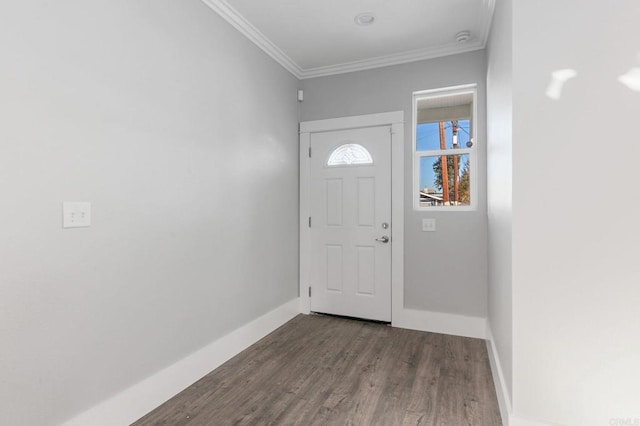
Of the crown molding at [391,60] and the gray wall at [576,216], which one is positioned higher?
the crown molding at [391,60]

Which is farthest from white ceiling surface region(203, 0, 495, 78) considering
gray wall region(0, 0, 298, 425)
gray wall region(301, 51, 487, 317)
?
gray wall region(0, 0, 298, 425)

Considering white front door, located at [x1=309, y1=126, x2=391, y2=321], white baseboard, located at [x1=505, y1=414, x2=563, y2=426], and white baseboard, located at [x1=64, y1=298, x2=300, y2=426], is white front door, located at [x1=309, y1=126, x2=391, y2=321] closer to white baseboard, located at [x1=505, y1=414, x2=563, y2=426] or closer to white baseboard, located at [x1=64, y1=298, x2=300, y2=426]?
white baseboard, located at [x1=64, y1=298, x2=300, y2=426]

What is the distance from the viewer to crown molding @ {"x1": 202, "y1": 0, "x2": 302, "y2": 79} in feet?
8.39

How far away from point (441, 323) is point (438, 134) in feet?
6.23

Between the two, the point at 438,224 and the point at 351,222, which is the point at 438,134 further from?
the point at 351,222

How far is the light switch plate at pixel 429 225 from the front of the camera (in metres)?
3.34

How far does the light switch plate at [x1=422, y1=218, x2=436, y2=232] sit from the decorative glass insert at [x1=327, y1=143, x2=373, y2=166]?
2.76ft

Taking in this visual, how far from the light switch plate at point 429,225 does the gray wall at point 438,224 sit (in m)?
0.04

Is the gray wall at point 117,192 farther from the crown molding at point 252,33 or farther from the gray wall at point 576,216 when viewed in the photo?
the gray wall at point 576,216

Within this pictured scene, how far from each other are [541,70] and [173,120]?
2147 millimetres

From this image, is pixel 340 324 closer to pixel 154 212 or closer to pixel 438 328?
pixel 438 328

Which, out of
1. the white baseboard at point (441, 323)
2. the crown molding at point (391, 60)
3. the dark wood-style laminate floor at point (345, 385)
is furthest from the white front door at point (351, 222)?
the crown molding at point (391, 60)

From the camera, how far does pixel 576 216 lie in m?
1.64

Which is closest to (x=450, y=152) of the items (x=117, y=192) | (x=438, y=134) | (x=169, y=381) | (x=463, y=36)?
(x=438, y=134)
